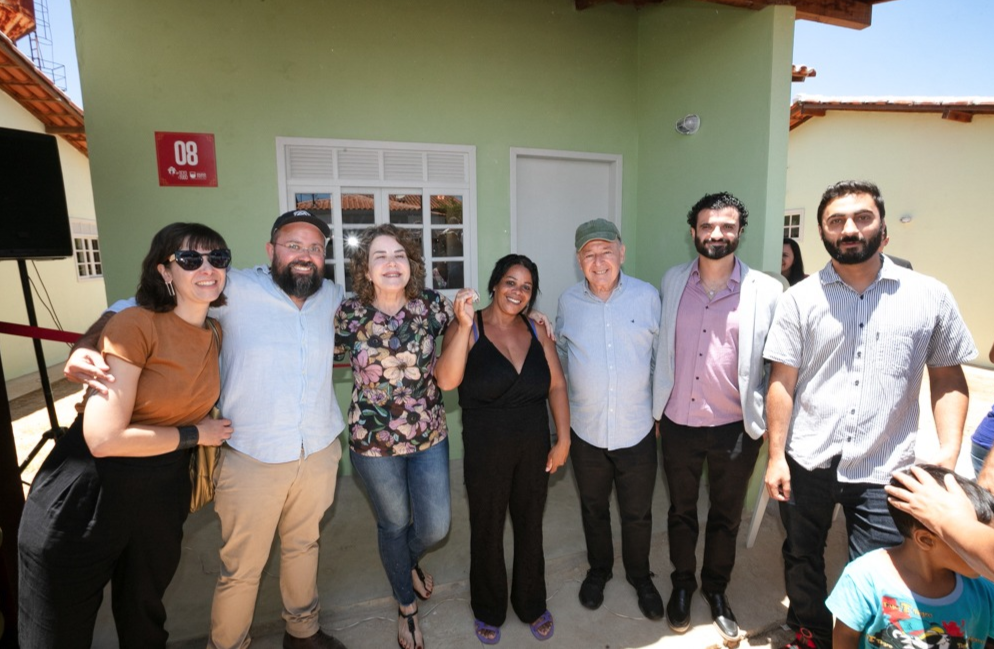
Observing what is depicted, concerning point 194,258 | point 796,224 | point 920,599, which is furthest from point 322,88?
point 796,224

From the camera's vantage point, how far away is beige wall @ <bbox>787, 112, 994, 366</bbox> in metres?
8.81

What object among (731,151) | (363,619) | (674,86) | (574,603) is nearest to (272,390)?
(363,619)

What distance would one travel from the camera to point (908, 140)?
30.9 ft

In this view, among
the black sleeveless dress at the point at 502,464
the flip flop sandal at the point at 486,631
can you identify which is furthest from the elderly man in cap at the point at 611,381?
the flip flop sandal at the point at 486,631

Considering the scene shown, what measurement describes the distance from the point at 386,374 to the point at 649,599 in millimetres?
1857

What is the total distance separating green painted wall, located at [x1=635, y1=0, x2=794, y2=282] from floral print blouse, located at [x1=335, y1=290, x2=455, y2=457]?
98.0 inches

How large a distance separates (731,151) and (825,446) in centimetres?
240

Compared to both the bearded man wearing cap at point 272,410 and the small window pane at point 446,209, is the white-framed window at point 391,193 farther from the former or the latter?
the bearded man wearing cap at point 272,410

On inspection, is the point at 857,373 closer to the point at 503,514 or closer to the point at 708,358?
the point at 708,358

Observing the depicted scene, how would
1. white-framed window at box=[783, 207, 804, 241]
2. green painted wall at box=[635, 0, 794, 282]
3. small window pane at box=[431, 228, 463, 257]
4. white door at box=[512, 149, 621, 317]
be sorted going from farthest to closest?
white-framed window at box=[783, 207, 804, 241] < white door at box=[512, 149, 621, 317] < small window pane at box=[431, 228, 463, 257] < green painted wall at box=[635, 0, 794, 282]

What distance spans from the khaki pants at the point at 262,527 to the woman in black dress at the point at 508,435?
69cm

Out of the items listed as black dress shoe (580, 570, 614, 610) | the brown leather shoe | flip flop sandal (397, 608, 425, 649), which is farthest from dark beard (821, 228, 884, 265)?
the brown leather shoe

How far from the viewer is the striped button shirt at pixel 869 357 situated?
6.45 ft

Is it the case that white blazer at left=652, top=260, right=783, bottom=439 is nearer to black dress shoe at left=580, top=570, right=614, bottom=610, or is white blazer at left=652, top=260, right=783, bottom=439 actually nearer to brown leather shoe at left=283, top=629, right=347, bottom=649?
black dress shoe at left=580, top=570, right=614, bottom=610
